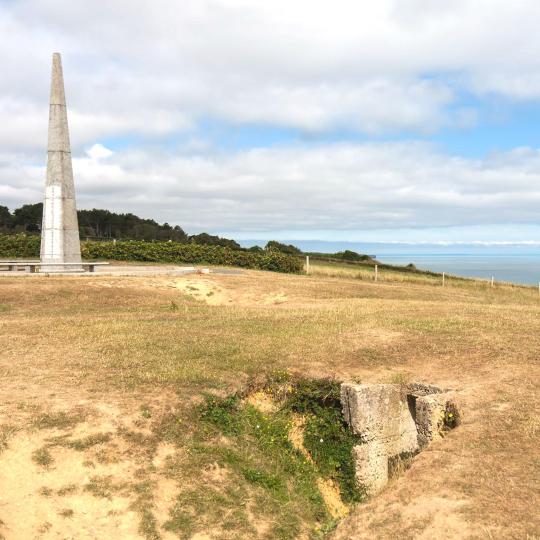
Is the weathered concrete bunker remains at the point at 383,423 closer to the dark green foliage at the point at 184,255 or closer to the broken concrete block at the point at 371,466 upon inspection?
the broken concrete block at the point at 371,466

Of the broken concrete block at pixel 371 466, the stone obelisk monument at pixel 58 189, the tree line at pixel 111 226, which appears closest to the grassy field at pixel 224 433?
the broken concrete block at pixel 371 466

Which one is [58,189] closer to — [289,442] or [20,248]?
[20,248]

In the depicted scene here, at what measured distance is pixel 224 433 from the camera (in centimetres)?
850

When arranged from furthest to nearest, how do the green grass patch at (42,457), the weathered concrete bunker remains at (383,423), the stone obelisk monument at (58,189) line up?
the stone obelisk monument at (58,189) → the weathered concrete bunker remains at (383,423) → the green grass patch at (42,457)

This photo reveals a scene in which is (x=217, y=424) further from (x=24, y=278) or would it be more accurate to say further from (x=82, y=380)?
(x=24, y=278)

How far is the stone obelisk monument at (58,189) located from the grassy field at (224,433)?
459 inches

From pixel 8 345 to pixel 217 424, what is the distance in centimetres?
596

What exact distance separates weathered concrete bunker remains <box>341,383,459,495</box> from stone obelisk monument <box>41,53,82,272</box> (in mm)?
19983

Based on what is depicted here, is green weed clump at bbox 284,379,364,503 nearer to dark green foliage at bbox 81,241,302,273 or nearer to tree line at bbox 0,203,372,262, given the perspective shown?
dark green foliage at bbox 81,241,302,273

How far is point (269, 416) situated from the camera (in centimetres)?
950

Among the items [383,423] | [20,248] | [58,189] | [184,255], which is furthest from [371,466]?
[20,248]

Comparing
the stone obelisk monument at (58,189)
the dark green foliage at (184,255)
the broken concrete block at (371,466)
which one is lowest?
the broken concrete block at (371,466)

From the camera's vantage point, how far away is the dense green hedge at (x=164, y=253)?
125 ft

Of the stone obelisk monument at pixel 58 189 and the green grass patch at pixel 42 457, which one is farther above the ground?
the stone obelisk monument at pixel 58 189
